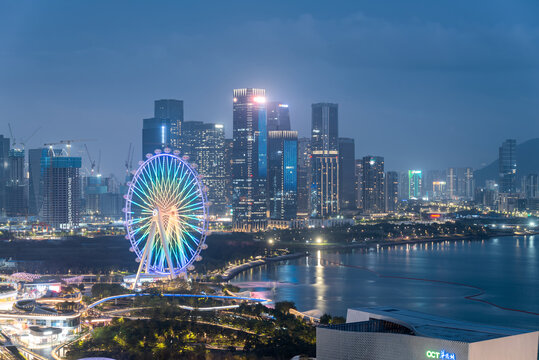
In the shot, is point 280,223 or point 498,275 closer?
point 498,275

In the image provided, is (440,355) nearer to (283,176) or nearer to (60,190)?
(60,190)

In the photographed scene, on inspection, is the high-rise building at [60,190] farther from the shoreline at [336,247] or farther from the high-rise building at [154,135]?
the shoreline at [336,247]

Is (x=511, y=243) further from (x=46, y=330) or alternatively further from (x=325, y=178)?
(x=46, y=330)

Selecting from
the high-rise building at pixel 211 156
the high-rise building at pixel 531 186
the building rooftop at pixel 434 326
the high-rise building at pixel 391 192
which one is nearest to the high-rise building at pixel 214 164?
the high-rise building at pixel 211 156

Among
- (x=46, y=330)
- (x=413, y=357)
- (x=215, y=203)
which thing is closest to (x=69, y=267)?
(x=46, y=330)

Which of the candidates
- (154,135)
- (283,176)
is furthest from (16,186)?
(283,176)
